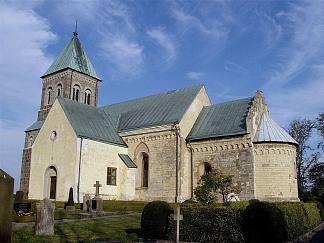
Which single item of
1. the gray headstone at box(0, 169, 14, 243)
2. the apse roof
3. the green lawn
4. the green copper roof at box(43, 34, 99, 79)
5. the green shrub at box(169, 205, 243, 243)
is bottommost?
the green lawn

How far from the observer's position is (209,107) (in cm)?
3206

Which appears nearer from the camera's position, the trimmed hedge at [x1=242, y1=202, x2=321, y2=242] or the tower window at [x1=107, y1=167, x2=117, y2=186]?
the trimmed hedge at [x1=242, y1=202, x2=321, y2=242]

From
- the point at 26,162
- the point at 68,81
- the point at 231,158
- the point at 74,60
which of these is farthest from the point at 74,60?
the point at 231,158

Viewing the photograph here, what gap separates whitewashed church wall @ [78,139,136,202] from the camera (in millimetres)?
27844

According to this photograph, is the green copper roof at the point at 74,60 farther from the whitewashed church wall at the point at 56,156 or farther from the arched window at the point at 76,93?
the whitewashed church wall at the point at 56,156

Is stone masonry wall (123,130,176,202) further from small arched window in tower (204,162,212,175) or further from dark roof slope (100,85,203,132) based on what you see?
small arched window in tower (204,162,212,175)

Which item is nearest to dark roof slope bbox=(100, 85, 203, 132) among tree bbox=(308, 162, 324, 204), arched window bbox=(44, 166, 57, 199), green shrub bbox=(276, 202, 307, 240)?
arched window bbox=(44, 166, 57, 199)

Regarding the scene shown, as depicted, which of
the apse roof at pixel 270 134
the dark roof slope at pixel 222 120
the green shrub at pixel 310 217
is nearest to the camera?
the green shrub at pixel 310 217

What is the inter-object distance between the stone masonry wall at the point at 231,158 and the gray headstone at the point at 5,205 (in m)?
23.0

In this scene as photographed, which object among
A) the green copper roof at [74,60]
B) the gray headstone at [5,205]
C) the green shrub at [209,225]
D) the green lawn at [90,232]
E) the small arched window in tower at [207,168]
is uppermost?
the green copper roof at [74,60]

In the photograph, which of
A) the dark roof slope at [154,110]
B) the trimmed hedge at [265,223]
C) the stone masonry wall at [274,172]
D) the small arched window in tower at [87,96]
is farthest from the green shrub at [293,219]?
the small arched window in tower at [87,96]

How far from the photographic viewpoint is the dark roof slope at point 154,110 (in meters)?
30.5

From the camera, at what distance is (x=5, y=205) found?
368cm

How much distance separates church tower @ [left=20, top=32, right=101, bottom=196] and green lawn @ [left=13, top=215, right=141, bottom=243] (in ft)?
90.3
